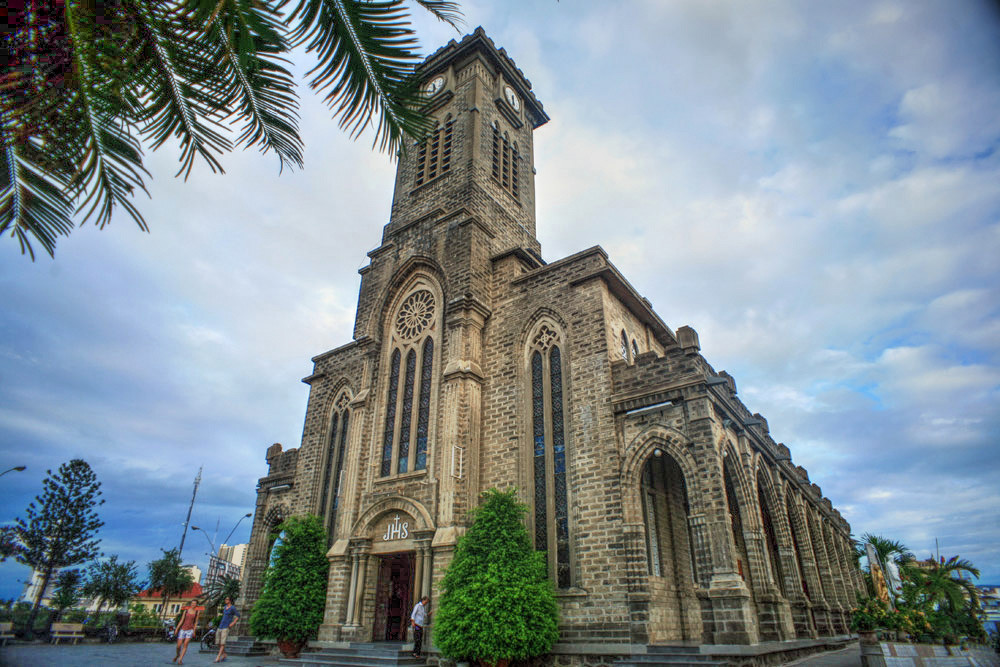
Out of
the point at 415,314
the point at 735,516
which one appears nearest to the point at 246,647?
the point at 415,314

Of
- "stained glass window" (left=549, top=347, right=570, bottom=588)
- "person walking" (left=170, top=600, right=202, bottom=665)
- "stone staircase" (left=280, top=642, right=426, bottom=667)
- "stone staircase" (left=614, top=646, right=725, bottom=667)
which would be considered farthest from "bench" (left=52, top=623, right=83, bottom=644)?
"stone staircase" (left=614, top=646, right=725, bottom=667)

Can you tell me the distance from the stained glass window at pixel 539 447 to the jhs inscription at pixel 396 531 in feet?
12.7

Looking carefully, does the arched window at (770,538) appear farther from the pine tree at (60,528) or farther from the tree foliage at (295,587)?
the pine tree at (60,528)

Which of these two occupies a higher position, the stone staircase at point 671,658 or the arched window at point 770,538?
the arched window at point 770,538

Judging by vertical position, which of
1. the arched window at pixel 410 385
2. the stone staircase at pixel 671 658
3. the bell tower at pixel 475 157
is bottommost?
the stone staircase at pixel 671 658

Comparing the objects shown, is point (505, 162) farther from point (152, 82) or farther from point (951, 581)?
point (951, 581)

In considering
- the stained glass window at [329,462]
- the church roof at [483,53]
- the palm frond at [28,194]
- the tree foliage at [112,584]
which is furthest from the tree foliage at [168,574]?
the palm frond at [28,194]

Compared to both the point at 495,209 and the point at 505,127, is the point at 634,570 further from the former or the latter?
the point at 505,127

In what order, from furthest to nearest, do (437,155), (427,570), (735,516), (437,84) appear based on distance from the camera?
(437,84) → (437,155) → (735,516) → (427,570)

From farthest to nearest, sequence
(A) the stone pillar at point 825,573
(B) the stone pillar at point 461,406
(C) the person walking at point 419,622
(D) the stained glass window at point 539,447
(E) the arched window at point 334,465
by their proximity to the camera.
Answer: (A) the stone pillar at point 825,573 < (E) the arched window at point 334,465 < (B) the stone pillar at point 461,406 < (D) the stained glass window at point 539,447 < (C) the person walking at point 419,622

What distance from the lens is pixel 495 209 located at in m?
21.6

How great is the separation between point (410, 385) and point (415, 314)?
8.49 ft

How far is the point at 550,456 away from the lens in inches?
599

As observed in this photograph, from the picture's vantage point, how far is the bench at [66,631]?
2277cm
